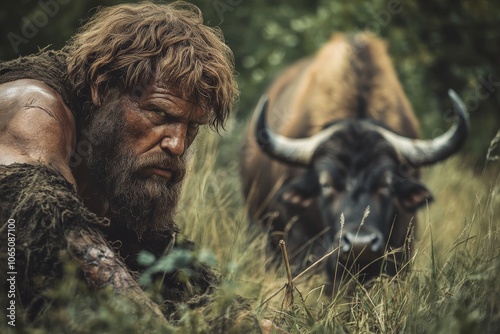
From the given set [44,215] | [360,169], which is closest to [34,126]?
[44,215]

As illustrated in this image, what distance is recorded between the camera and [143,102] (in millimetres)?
3330

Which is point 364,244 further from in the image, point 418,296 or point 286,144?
point 418,296

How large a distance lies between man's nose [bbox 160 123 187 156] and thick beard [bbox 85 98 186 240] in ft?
0.13

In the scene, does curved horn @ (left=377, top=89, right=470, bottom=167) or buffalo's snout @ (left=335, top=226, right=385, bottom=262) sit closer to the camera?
buffalo's snout @ (left=335, top=226, right=385, bottom=262)

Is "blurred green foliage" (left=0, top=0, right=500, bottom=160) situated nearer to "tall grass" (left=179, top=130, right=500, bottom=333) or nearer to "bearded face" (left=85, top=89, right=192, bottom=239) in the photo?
"tall grass" (left=179, top=130, right=500, bottom=333)

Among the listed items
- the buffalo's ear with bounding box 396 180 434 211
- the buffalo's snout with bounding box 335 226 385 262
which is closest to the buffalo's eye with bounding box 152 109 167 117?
the buffalo's snout with bounding box 335 226 385 262

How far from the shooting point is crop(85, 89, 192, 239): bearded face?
10.9ft

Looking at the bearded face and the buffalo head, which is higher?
the bearded face

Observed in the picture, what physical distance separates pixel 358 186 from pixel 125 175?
2892mm

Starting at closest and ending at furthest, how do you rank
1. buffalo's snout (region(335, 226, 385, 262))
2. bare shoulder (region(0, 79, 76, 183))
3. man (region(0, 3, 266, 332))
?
bare shoulder (region(0, 79, 76, 183)), man (region(0, 3, 266, 332)), buffalo's snout (region(335, 226, 385, 262))

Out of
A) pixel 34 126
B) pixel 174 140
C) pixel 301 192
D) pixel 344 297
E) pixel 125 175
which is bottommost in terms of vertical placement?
pixel 301 192

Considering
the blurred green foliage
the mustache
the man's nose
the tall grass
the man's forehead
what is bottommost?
the blurred green foliage

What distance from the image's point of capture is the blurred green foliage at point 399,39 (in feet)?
26.4

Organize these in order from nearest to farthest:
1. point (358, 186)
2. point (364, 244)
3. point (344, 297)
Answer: point (344, 297) → point (364, 244) → point (358, 186)
